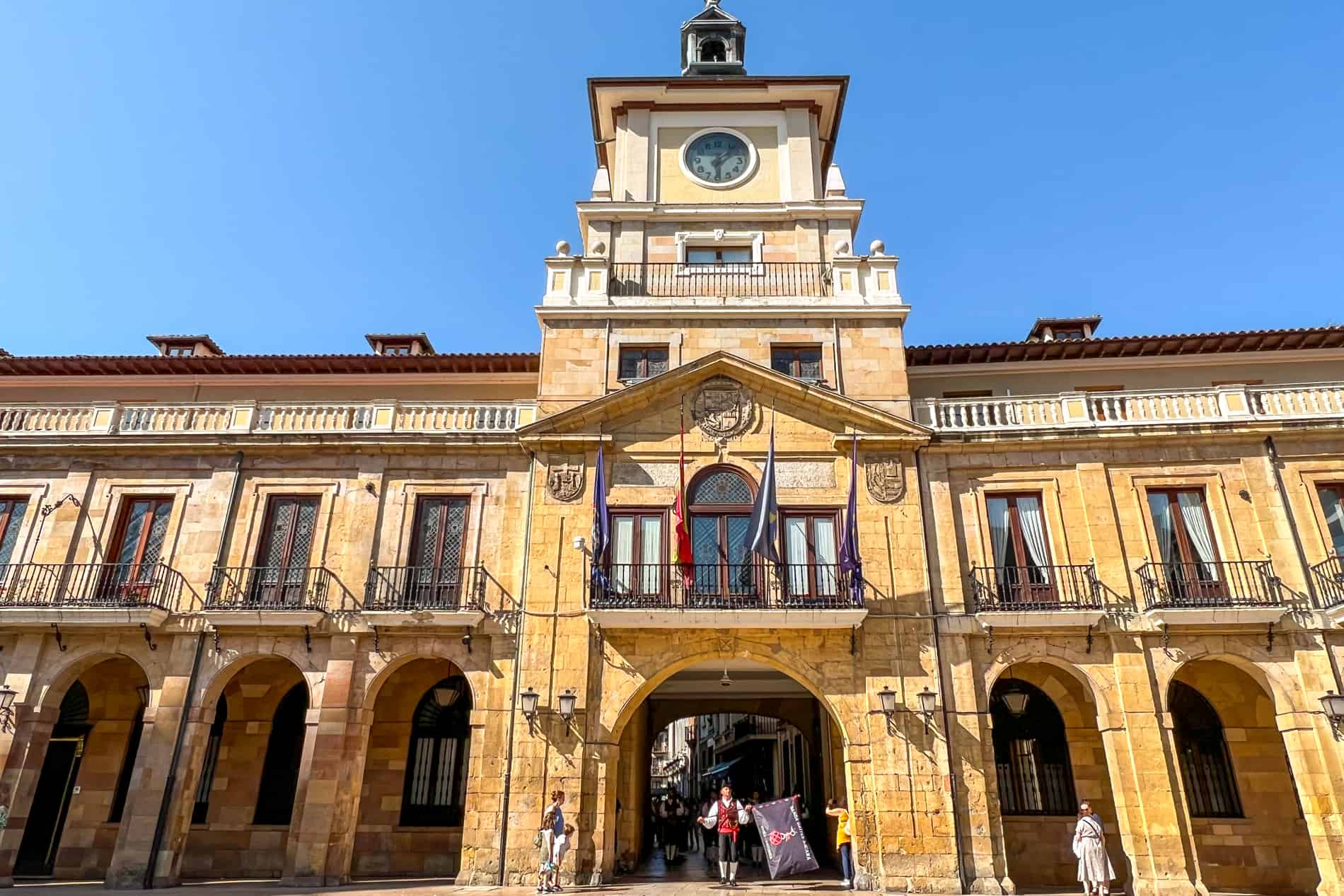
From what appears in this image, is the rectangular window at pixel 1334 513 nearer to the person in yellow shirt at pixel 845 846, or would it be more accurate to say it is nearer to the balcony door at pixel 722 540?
the person in yellow shirt at pixel 845 846

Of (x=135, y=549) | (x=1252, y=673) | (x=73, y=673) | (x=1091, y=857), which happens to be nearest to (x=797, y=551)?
(x=1091, y=857)

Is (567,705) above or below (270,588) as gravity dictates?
below

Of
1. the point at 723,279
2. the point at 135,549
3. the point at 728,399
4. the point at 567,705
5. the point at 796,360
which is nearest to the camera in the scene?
the point at 567,705

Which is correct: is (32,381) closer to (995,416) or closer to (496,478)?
(496,478)

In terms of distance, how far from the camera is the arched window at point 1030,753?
1686cm

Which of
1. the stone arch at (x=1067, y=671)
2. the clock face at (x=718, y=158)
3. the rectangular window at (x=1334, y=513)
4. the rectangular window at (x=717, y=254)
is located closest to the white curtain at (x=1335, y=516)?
the rectangular window at (x=1334, y=513)

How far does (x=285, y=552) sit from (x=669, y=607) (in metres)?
8.16

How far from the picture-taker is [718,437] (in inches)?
698

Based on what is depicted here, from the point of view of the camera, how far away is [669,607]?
15672mm

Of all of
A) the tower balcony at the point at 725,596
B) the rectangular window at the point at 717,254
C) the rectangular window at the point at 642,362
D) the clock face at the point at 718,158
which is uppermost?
the clock face at the point at 718,158

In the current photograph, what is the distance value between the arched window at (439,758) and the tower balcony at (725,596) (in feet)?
14.8

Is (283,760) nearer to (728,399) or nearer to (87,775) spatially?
(87,775)

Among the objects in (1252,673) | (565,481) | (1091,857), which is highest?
(565,481)

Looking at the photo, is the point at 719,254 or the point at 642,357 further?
the point at 719,254
